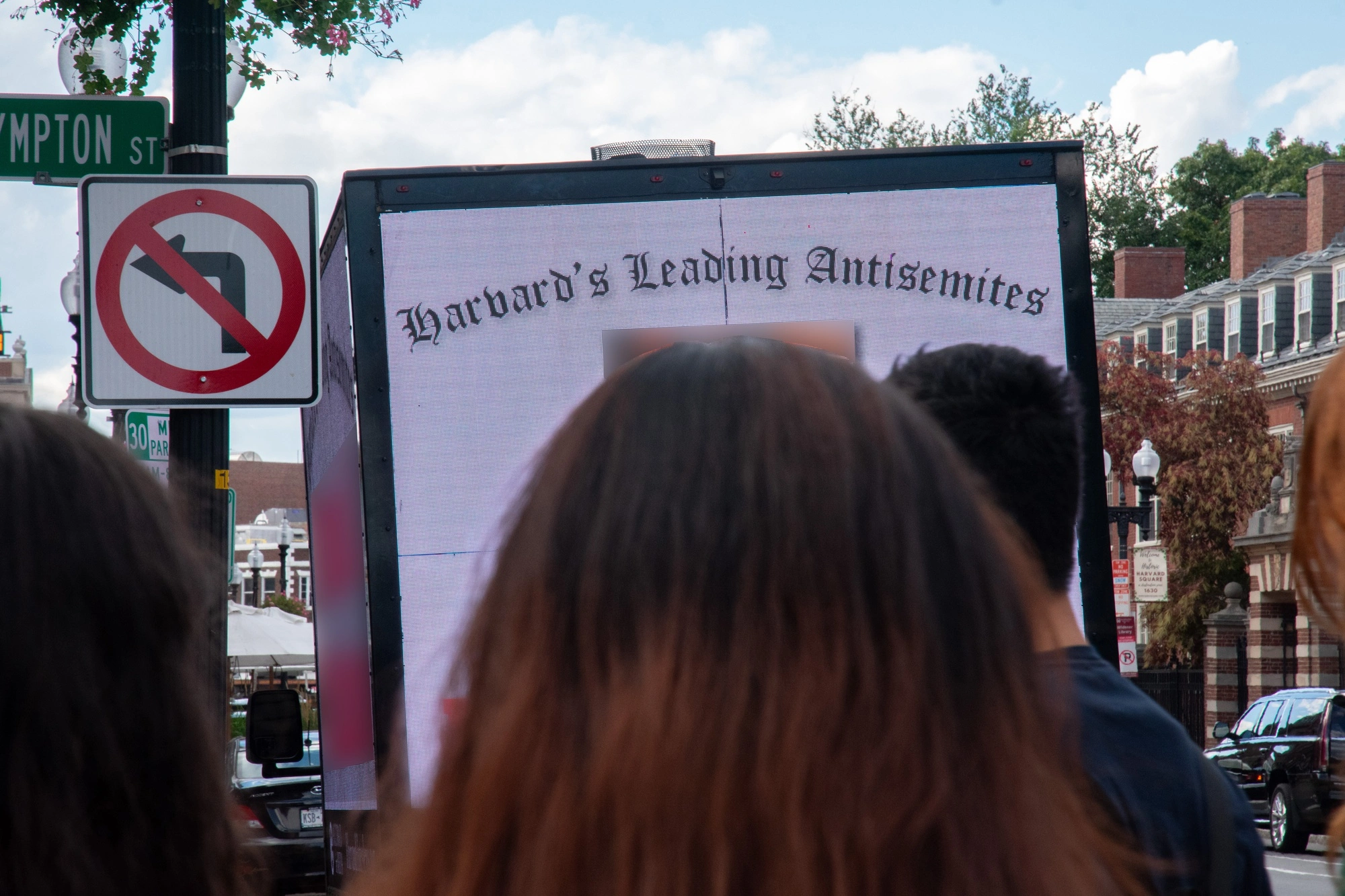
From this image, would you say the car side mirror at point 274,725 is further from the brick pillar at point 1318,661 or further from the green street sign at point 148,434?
the brick pillar at point 1318,661

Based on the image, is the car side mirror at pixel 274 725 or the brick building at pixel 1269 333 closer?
the car side mirror at pixel 274 725

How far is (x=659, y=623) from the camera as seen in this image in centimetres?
129

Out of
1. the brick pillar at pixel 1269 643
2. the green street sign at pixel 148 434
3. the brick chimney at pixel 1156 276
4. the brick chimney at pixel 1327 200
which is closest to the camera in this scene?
the green street sign at pixel 148 434

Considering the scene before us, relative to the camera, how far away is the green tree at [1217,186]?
61.7m

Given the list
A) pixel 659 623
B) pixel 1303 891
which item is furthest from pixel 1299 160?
pixel 659 623

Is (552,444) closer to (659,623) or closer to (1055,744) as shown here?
(659,623)

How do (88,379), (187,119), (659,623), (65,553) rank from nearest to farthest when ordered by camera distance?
(659,623) < (65,553) < (88,379) < (187,119)

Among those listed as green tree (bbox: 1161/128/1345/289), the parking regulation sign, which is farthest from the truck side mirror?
green tree (bbox: 1161/128/1345/289)

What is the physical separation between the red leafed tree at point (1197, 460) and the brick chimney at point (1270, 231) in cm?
921

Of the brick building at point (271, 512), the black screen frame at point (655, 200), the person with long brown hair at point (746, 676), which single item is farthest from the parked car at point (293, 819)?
the brick building at point (271, 512)

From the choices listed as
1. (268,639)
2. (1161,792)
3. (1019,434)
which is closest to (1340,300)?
(268,639)

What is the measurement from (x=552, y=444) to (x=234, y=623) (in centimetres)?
2673

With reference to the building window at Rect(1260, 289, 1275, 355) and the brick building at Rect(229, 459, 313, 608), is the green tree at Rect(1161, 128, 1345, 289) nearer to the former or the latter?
the building window at Rect(1260, 289, 1275, 355)

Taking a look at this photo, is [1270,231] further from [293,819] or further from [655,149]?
[655,149]
